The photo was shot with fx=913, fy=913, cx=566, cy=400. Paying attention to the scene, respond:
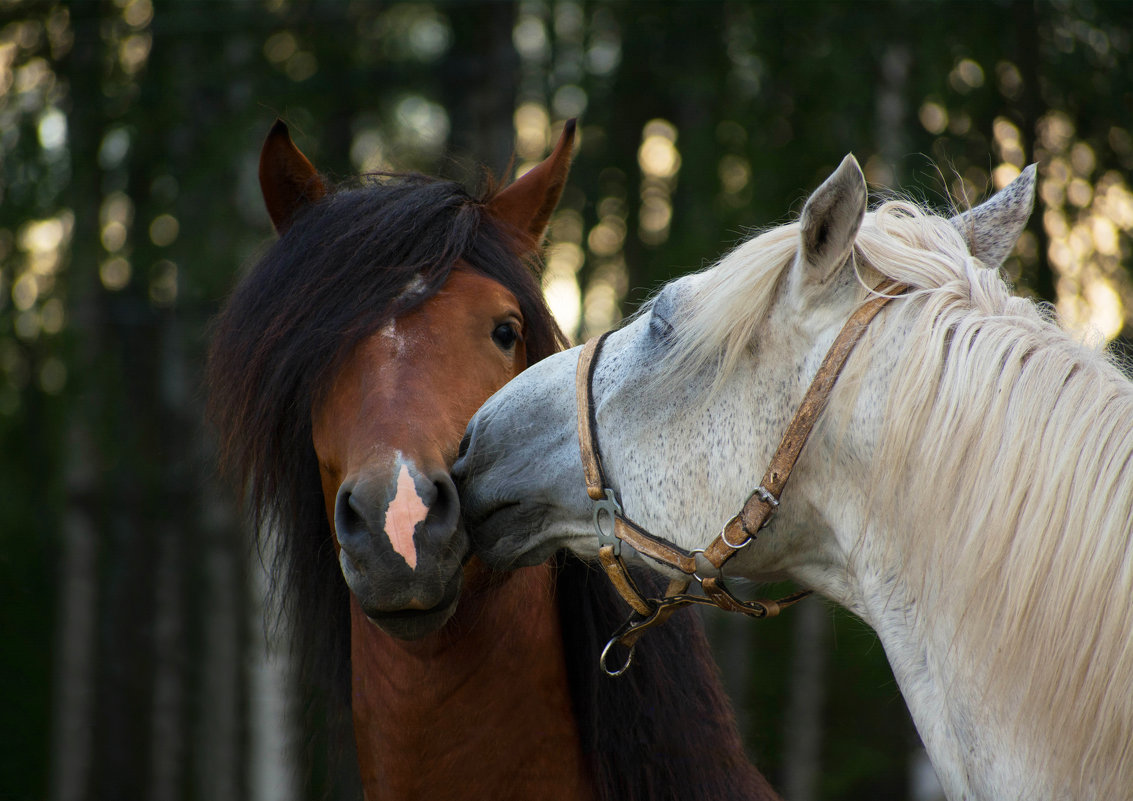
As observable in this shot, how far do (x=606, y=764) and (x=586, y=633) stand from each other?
0.30 m

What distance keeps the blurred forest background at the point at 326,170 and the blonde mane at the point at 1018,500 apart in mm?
4219

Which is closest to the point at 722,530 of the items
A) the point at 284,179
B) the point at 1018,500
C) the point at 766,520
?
the point at 766,520

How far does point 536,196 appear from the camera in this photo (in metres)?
2.56

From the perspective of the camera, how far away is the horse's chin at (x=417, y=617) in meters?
1.80

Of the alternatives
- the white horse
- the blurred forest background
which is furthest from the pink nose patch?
the blurred forest background

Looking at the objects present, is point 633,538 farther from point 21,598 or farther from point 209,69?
point 21,598

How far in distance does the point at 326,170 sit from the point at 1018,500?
5970 mm

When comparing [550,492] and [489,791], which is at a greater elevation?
[550,492]

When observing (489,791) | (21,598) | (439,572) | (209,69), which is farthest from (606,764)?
(21,598)

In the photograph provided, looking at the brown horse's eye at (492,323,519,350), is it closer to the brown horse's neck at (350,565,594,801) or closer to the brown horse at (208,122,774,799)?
the brown horse at (208,122,774,799)

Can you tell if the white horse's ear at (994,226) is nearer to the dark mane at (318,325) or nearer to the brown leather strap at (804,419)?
the brown leather strap at (804,419)

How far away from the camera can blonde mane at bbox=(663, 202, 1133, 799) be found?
1338 mm

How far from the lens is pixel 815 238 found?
1.53 meters

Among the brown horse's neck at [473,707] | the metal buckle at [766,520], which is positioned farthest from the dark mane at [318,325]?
the metal buckle at [766,520]
